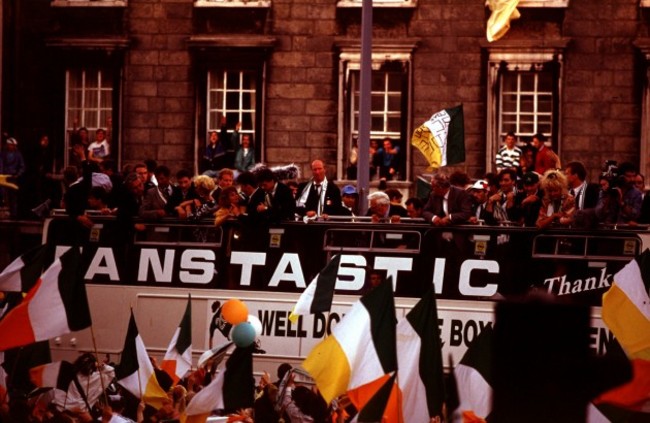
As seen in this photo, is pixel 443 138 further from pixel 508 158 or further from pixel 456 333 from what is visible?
pixel 508 158

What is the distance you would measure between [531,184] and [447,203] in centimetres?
96

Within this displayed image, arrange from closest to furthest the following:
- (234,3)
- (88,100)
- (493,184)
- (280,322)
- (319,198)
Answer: (280,322) < (319,198) < (493,184) < (234,3) < (88,100)

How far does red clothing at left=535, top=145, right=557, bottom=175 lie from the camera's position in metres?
19.8

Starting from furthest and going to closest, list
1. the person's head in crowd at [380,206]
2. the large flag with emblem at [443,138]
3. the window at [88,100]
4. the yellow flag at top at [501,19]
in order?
the window at [88,100]
the yellow flag at top at [501,19]
the large flag with emblem at [443,138]
the person's head in crowd at [380,206]

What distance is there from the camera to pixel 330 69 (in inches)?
1056

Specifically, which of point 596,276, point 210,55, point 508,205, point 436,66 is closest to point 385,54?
point 436,66

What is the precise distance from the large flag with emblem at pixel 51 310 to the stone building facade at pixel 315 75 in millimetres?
14664

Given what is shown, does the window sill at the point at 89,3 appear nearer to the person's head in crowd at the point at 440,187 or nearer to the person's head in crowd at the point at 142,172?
the person's head in crowd at the point at 142,172

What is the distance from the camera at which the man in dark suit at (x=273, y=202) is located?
1500 centimetres

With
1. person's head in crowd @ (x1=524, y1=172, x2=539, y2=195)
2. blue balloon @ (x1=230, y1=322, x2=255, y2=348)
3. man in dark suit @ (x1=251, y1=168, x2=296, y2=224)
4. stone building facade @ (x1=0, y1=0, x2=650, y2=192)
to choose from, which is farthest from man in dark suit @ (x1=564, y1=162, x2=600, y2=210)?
stone building facade @ (x1=0, y1=0, x2=650, y2=192)

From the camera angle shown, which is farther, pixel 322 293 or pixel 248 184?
pixel 248 184

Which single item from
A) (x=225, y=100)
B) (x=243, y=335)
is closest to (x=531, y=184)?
(x=243, y=335)

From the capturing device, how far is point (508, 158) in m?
23.0

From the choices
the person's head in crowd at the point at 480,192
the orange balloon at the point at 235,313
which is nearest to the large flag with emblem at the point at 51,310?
the orange balloon at the point at 235,313
